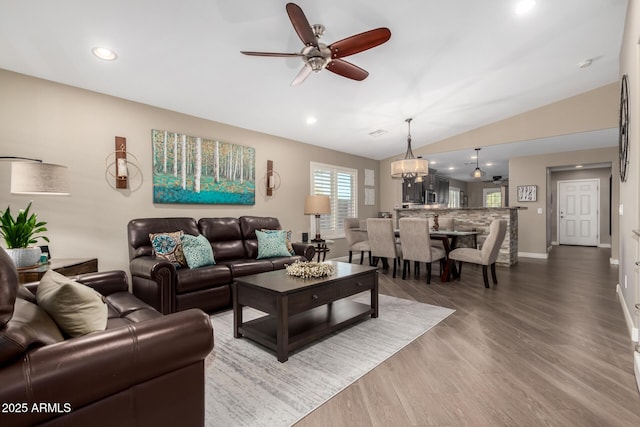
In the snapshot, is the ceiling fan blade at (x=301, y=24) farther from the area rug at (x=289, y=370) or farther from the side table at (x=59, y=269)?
the side table at (x=59, y=269)

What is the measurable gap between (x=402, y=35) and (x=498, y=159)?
6115mm

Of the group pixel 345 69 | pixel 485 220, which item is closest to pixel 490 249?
pixel 485 220

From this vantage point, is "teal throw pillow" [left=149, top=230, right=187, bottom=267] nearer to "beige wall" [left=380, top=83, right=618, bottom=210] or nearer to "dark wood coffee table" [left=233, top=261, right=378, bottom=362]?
"dark wood coffee table" [left=233, top=261, right=378, bottom=362]

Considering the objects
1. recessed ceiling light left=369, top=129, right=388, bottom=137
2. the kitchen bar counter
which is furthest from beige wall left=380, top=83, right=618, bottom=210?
→ recessed ceiling light left=369, top=129, right=388, bottom=137

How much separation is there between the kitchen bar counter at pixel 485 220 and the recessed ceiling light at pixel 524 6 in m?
3.92

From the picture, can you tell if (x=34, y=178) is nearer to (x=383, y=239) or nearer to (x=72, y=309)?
(x=72, y=309)

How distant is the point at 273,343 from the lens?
91.1 inches

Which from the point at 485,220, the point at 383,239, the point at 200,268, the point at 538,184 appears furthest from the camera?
the point at 538,184

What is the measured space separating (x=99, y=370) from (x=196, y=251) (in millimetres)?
2381

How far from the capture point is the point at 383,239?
5070 mm

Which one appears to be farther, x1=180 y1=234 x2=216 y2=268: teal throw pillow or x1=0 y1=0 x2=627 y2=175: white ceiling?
x1=180 y1=234 x2=216 y2=268: teal throw pillow

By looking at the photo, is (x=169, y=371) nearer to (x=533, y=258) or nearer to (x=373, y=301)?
(x=373, y=301)

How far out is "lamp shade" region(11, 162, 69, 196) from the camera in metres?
2.42

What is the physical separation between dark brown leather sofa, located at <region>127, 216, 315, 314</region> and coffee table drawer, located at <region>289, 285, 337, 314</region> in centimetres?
128
